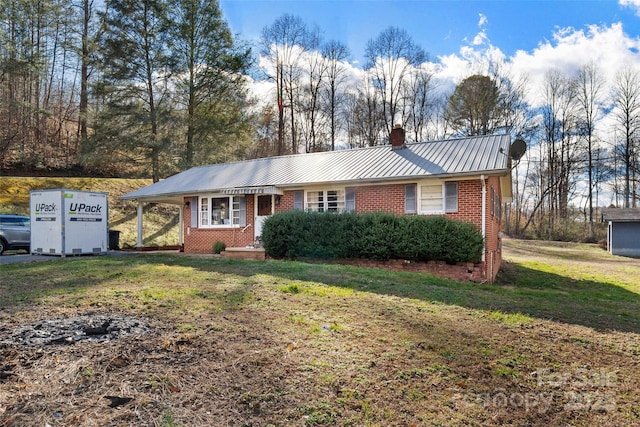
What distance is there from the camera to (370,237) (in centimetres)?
1133

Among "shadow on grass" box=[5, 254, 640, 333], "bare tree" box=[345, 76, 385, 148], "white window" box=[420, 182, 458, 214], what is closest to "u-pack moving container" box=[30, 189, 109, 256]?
"shadow on grass" box=[5, 254, 640, 333]

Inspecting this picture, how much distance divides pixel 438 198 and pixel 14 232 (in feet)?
52.1

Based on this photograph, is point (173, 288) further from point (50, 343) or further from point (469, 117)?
point (469, 117)

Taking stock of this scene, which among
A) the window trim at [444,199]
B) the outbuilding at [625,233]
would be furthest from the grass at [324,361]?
the outbuilding at [625,233]

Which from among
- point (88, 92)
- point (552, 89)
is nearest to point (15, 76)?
point (88, 92)

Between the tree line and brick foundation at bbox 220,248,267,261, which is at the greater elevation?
the tree line

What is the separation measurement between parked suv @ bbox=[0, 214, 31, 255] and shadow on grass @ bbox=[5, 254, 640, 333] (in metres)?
5.99

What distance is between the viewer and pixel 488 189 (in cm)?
1128

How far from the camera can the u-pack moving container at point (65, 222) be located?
42.3 ft

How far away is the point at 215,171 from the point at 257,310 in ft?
45.7

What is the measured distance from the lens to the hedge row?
10.5 metres

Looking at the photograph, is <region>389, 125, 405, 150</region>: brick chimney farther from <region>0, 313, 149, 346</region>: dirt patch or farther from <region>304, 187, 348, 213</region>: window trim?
<region>0, 313, 149, 346</region>: dirt patch

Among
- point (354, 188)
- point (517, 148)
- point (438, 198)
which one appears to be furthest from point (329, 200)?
point (517, 148)

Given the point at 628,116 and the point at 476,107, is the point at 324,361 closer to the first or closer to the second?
the point at 476,107
